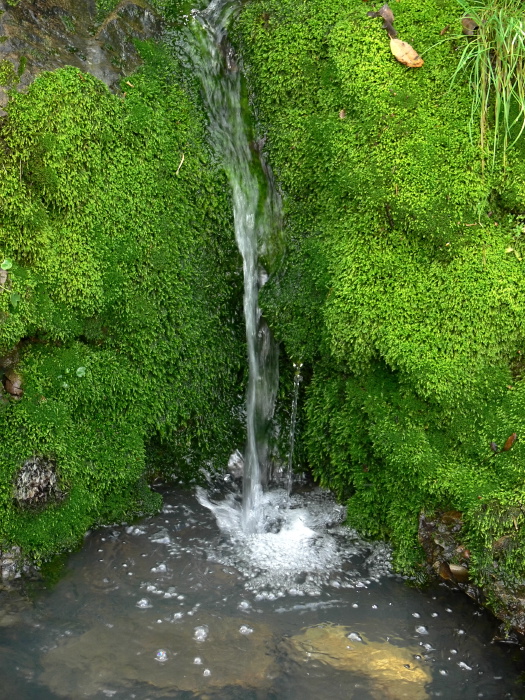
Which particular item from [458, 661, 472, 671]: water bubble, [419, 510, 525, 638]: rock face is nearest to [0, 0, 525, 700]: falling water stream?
[458, 661, 472, 671]: water bubble

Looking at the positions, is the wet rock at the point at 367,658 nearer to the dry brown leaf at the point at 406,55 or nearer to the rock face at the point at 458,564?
the rock face at the point at 458,564

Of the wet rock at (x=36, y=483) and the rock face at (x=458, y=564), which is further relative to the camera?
the wet rock at (x=36, y=483)

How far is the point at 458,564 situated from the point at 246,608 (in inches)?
47.6

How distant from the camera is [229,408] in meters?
4.29

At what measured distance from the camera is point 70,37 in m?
3.96

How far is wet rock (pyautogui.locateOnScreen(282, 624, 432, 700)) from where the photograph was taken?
9.89 feet

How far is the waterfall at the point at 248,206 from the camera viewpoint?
417 cm

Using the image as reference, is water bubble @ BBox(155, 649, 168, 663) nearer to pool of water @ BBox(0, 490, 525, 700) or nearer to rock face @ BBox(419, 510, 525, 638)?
pool of water @ BBox(0, 490, 525, 700)

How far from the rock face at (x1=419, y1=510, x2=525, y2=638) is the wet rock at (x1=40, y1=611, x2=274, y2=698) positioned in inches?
41.7

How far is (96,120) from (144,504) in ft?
7.83

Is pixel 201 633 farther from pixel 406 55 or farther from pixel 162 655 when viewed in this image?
pixel 406 55

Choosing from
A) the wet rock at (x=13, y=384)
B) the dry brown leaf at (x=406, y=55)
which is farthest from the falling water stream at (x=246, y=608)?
the dry brown leaf at (x=406, y=55)

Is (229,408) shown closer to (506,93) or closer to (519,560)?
(519,560)

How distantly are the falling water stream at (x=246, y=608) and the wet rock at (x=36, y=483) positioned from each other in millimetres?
418
